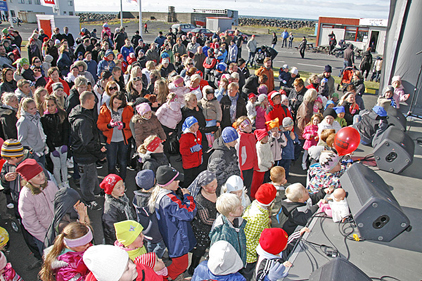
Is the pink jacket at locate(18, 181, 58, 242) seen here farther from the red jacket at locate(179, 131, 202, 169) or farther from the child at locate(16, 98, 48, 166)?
the red jacket at locate(179, 131, 202, 169)

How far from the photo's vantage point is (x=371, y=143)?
628 centimetres

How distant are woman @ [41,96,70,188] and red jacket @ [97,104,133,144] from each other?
631 mm

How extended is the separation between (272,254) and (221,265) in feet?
1.97

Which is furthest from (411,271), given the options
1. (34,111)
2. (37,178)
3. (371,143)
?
(34,111)

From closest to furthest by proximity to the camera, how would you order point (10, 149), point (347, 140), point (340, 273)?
point (340, 273), point (10, 149), point (347, 140)

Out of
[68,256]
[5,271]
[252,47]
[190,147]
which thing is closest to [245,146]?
[190,147]

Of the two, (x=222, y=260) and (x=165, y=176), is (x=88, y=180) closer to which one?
(x=165, y=176)

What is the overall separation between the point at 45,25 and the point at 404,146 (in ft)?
64.2

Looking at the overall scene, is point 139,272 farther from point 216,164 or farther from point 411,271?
point 411,271

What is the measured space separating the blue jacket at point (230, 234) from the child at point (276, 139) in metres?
2.66

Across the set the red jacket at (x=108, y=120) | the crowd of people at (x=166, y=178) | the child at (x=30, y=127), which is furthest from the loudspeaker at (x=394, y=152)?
the child at (x=30, y=127)

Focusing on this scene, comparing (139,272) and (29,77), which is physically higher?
(29,77)

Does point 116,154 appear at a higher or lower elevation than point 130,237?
lower

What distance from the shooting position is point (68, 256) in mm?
2568
